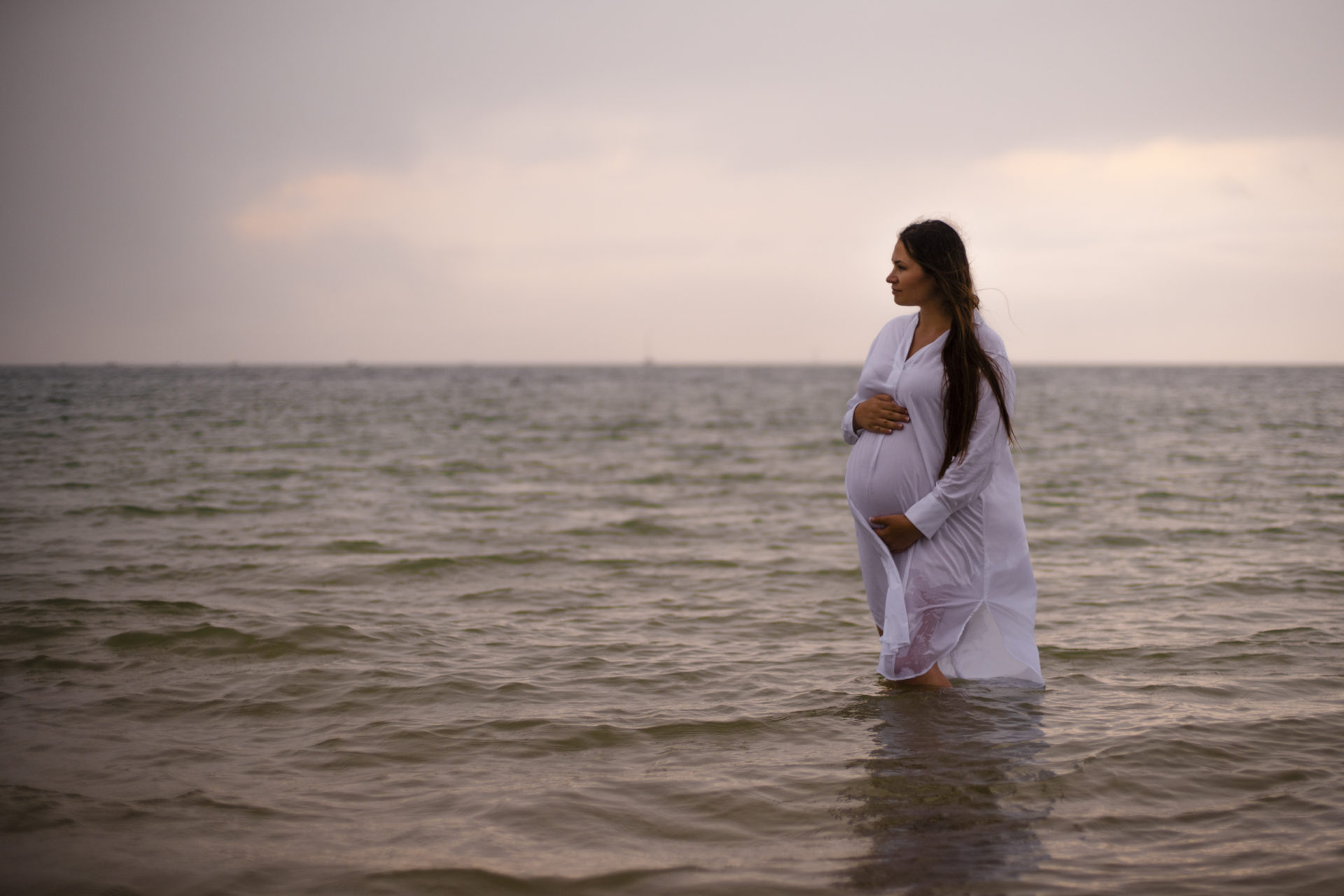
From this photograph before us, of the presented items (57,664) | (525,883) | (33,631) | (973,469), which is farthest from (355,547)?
(973,469)

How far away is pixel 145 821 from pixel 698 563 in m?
5.52

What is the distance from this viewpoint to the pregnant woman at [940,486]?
3.48m

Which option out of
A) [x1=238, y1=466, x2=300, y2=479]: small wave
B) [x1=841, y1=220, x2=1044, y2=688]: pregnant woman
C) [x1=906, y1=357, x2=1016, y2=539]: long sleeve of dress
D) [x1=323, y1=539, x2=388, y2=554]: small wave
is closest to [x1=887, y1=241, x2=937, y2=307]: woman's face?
[x1=841, y1=220, x2=1044, y2=688]: pregnant woman

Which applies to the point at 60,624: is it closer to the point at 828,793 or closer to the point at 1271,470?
the point at 828,793

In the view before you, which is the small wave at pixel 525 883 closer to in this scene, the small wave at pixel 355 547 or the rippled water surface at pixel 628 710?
the rippled water surface at pixel 628 710

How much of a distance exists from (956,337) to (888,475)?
62 cm

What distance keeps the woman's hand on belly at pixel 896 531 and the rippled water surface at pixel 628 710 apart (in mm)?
837

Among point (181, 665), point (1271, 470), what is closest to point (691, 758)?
point (181, 665)

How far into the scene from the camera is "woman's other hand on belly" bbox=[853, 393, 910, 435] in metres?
3.66

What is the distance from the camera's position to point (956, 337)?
11.4 ft

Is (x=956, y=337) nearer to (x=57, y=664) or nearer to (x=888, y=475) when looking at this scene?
(x=888, y=475)

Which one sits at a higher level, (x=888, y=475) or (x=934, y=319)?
(x=934, y=319)

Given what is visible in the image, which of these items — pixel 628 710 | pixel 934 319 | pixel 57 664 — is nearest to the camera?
pixel 934 319

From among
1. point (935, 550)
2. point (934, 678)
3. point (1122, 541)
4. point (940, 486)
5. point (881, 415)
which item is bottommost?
point (1122, 541)
